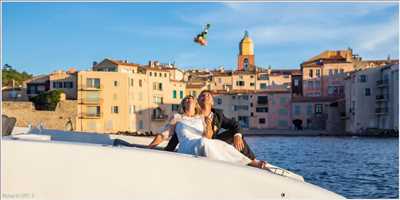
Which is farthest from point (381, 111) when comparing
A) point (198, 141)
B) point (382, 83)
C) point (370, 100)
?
point (198, 141)

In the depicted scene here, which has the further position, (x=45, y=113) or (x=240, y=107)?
(x=240, y=107)

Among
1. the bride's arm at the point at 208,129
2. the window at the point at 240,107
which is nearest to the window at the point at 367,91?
the window at the point at 240,107

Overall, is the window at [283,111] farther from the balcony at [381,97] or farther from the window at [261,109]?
the balcony at [381,97]

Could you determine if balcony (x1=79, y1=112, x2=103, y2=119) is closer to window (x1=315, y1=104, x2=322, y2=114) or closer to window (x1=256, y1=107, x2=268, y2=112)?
window (x1=256, y1=107, x2=268, y2=112)

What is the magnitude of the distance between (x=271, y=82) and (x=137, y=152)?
6561 centimetres

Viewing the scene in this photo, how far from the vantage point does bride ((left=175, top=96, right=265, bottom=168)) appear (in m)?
4.31

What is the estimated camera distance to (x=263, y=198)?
3.88 metres

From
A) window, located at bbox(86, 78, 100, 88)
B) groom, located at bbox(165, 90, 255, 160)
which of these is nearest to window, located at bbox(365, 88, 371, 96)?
window, located at bbox(86, 78, 100, 88)

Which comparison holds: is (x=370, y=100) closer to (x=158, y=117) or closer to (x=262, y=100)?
(x=262, y=100)

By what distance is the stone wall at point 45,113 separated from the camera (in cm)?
5344

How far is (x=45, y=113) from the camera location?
2173 inches

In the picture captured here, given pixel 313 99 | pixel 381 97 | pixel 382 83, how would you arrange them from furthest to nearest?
pixel 313 99
pixel 381 97
pixel 382 83

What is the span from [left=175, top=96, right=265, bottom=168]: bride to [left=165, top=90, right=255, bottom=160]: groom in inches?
3.5

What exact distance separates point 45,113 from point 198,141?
52498 mm
